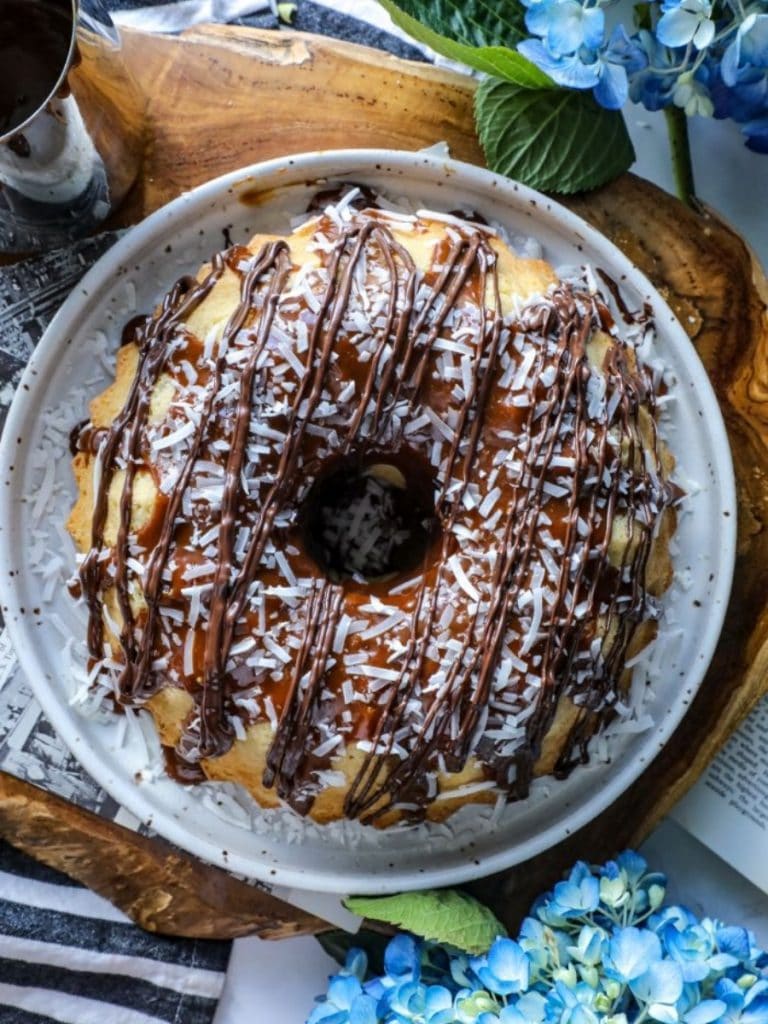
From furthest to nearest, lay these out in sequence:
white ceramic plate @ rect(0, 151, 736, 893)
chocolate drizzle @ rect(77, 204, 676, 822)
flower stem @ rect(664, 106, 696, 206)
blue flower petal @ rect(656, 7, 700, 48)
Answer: flower stem @ rect(664, 106, 696, 206) → white ceramic plate @ rect(0, 151, 736, 893) → blue flower petal @ rect(656, 7, 700, 48) → chocolate drizzle @ rect(77, 204, 676, 822)

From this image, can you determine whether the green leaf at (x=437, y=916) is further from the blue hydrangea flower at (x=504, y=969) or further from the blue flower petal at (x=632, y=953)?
the blue flower petal at (x=632, y=953)

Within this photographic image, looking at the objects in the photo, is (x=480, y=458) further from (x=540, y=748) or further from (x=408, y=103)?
(x=408, y=103)

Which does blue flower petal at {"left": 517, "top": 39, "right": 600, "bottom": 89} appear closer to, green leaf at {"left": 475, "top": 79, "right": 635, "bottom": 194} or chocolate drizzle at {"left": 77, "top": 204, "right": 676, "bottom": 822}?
green leaf at {"left": 475, "top": 79, "right": 635, "bottom": 194}

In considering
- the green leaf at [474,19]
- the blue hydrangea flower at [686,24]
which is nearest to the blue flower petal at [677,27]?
the blue hydrangea flower at [686,24]

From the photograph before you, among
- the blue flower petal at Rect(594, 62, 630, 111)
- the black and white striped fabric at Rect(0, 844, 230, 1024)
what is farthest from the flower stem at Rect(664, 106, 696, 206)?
the black and white striped fabric at Rect(0, 844, 230, 1024)

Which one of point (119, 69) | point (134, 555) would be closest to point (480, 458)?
point (134, 555)

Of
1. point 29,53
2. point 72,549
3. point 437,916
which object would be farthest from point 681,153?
point 437,916
